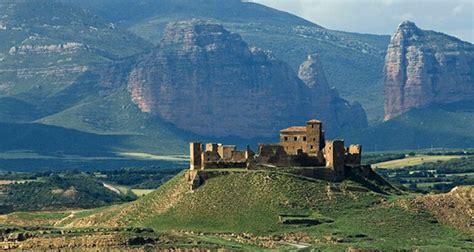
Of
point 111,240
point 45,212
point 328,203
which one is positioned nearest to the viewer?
point 111,240

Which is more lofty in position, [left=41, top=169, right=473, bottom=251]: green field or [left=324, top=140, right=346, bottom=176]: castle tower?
[left=324, top=140, right=346, bottom=176]: castle tower

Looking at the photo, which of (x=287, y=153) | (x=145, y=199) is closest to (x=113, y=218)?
(x=145, y=199)

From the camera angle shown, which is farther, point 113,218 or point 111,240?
point 113,218

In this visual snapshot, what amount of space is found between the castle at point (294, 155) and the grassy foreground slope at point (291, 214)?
185 centimetres

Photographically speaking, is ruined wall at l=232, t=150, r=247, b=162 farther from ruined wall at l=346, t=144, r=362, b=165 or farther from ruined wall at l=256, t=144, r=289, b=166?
ruined wall at l=346, t=144, r=362, b=165

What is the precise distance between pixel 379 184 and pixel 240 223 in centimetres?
1600

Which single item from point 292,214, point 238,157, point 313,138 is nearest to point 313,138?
point 313,138

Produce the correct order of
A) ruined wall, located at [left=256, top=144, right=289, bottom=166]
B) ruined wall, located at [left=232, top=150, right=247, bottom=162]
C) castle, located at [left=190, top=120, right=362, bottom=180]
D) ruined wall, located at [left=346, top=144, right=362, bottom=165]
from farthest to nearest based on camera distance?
1. ruined wall, located at [left=346, top=144, right=362, bottom=165]
2. ruined wall, located at [left=232, top=150, right=247, bottom=162]
3. ruined wall, located at [left=256, top=144, right=289, bottom=166]
4. castle, located at [left=190, top=120, right=362, bottom=180]

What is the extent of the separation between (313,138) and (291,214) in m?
12.4

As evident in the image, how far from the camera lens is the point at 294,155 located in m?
151

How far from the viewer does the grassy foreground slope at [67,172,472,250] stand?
453 ft

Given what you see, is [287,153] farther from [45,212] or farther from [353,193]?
[45,212]

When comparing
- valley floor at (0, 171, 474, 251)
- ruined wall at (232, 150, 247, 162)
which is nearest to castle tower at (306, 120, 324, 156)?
ruined wall at (232, 150, 247, 162)

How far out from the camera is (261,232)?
13875 centimetres
